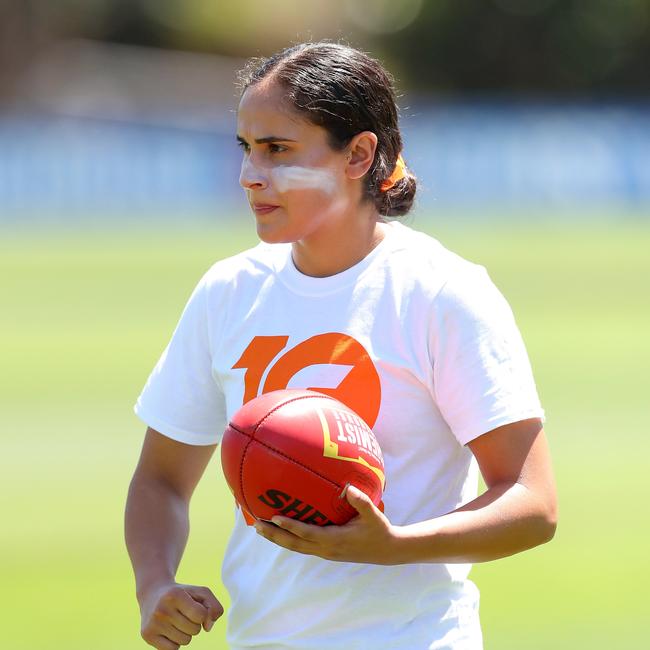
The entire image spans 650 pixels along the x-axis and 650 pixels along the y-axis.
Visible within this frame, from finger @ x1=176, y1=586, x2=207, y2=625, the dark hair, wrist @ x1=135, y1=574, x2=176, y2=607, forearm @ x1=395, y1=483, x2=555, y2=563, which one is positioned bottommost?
finger @ x1=176, y1=586, x2=207, y2=625

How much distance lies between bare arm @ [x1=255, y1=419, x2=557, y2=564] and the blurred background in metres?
1.02

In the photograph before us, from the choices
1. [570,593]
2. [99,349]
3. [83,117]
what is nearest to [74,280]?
[99,349]

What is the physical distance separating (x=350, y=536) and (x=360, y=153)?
108 centimetres

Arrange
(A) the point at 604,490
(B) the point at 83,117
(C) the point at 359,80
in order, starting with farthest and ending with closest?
1. (B) the point at 83,117
2. (A) the point at 604,490
3. (C) the point at 359,80

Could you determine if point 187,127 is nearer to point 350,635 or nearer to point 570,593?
point 570,593

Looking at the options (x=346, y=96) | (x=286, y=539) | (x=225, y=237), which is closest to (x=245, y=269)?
(x=346, y=96)

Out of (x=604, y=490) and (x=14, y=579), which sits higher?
(x=604, y=490)

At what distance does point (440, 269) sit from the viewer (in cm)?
331

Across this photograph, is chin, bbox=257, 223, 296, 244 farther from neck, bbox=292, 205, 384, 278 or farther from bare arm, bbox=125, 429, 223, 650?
bare arm, bbox=125, 429, 223, 650

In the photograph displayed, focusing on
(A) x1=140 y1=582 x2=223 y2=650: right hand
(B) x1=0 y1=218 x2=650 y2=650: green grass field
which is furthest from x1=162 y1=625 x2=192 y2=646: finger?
(B) x1=0 y1=218 x2=650 y2=650: green grass field

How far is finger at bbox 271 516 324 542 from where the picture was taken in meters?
2.99

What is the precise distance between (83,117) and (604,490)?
3555cm

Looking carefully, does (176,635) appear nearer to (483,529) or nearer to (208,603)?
(208,603)

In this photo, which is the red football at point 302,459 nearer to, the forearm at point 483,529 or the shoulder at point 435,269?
the forearm at point 483,529
